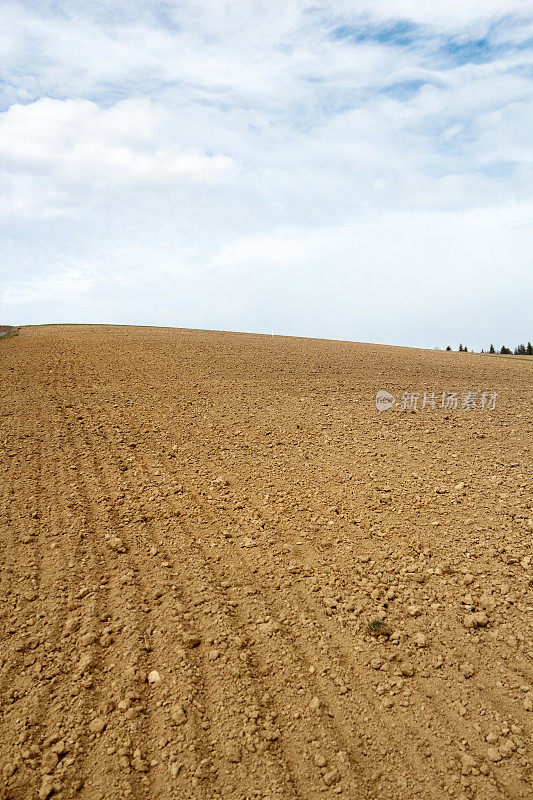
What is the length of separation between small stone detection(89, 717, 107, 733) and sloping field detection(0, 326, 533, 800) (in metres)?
0.02

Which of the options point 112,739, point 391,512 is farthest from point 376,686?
point 391,512

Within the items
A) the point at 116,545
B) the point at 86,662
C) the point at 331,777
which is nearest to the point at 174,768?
the point at 331,777

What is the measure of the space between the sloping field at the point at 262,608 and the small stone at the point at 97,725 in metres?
0.02

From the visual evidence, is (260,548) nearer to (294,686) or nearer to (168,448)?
(294,686)

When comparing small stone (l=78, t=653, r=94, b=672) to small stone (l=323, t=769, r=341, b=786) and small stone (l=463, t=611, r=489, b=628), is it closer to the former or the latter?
small stone (l=323, t=769, r=341, b=786)

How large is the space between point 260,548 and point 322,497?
4.11 feet

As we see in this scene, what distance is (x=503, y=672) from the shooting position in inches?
139

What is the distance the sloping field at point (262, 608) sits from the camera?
2959 mm

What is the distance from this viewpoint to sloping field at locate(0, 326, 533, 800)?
2959 millimetres

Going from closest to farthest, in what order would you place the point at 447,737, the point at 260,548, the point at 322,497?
1. the point at 447,737
2. the point at 260,548
3. the point at 322,497

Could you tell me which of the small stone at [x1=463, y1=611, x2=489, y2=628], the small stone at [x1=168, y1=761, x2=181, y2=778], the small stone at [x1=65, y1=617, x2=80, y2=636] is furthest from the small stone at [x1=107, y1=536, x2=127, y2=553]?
the small stone at [x1=463, y1=611, x2=489, y2=628]

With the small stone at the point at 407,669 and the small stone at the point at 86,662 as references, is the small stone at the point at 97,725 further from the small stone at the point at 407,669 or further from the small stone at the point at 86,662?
the small stone at the point at 407,669

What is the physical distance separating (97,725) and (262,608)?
1458 millimetres

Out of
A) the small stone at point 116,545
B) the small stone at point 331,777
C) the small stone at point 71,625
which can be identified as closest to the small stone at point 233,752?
the small stone at point 331,777
